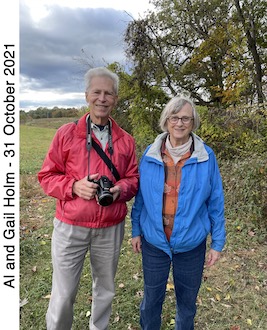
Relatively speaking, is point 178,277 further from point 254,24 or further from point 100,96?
point 254,24

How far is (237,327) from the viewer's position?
303 centimetres

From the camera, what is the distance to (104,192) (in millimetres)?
1936

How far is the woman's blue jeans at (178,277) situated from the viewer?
2.20 m

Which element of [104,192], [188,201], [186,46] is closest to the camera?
[104,192]

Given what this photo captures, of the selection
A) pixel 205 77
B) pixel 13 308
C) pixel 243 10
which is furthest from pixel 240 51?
pixel 13 308

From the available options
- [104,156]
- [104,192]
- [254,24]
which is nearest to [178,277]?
[104,192]

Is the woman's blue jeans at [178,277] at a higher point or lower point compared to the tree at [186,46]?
lower

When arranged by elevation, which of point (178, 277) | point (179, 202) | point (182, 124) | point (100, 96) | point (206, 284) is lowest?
point (206, 284)

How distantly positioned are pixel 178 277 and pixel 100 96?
58.2 inches

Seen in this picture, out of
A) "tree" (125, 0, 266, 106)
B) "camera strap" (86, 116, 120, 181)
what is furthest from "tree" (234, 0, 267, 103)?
"camera strap" (86, 116, 120, 181)

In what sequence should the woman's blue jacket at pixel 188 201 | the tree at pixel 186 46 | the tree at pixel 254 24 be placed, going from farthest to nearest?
the tree at pixel 186 46 → the tree at pixel 254 24 → the woman's blue jacket at pixel 188 201

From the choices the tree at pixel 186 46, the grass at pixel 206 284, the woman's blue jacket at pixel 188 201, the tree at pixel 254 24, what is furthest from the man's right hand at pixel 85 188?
the tree at pixel 186 46

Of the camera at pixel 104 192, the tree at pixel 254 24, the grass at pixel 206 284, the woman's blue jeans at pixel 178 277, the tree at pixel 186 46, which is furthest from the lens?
the tree at pixel 186 46

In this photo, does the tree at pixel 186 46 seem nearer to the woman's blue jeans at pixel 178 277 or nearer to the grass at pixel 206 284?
the grass at pixel 206 284
